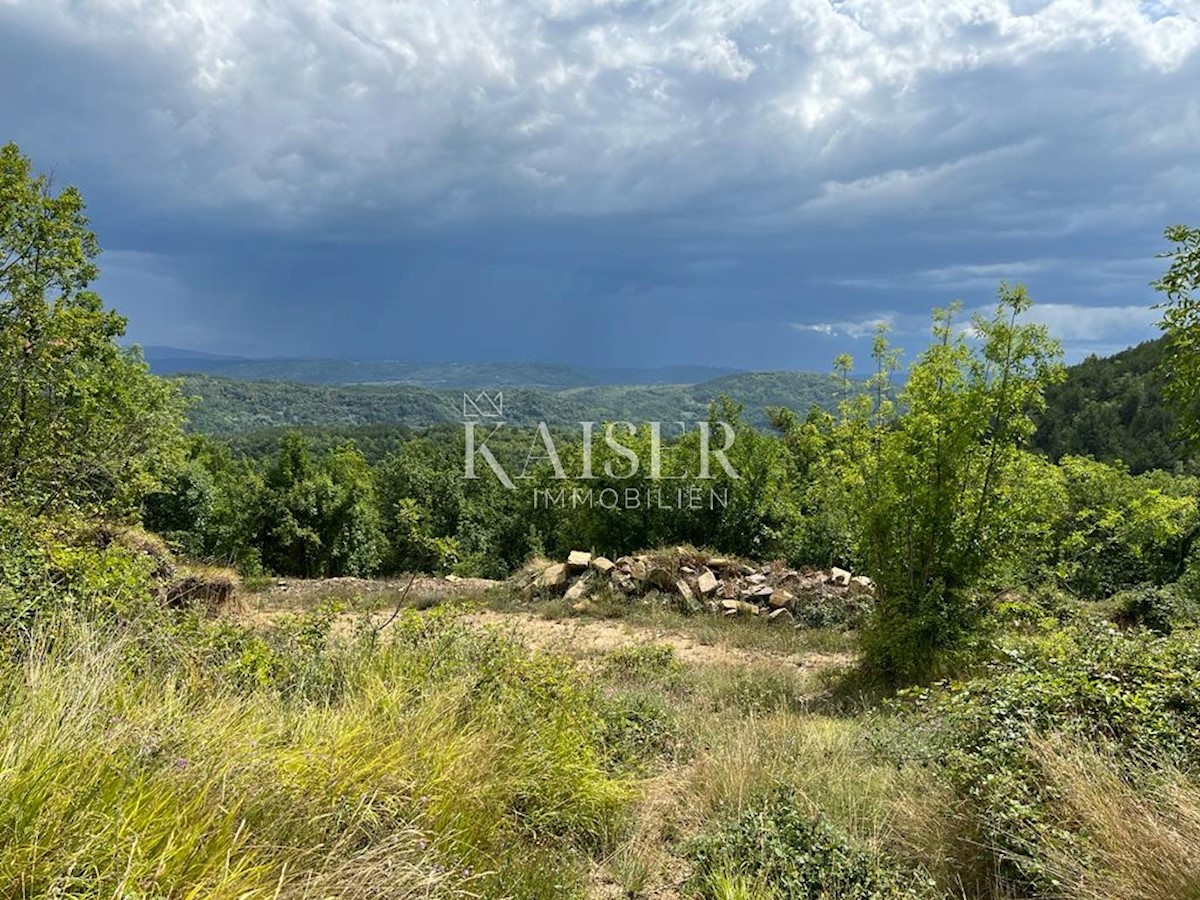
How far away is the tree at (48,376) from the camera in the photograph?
6.09 metres

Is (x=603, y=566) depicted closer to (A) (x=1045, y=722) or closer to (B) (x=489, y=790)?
(A) (x=1045, y=722)

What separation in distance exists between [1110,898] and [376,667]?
3439mm

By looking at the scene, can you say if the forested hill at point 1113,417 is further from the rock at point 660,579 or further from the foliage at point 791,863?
the foliage at point 791,863

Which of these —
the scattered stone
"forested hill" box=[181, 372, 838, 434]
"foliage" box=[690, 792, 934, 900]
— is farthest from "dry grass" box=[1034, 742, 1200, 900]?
"forested hill" box=[181, 372, 838, 434]

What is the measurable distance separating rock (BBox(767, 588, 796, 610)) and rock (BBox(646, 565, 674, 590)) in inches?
74.4

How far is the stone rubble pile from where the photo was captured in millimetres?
11641

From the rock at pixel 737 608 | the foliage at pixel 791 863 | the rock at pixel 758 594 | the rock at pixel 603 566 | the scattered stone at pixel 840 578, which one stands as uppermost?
the foliage at pixel 791 863

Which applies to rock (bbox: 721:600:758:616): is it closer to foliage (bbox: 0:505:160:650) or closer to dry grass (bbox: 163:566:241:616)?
dry grass (bbox: 163:566:241:616)

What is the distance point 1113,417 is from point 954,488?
144 ft

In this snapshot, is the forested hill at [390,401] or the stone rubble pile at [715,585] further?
the forested hill at [390,401]

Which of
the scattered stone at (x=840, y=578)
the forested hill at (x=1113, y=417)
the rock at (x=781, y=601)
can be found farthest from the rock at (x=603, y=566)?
the forested hill at (x=1113, y=417)

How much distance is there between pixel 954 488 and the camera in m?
7.45

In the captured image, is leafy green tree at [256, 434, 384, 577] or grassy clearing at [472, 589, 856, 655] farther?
leafy green tree at [256, 434, 384, 577]

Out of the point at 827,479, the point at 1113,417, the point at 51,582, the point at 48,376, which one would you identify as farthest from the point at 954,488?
the point at 1113,417
